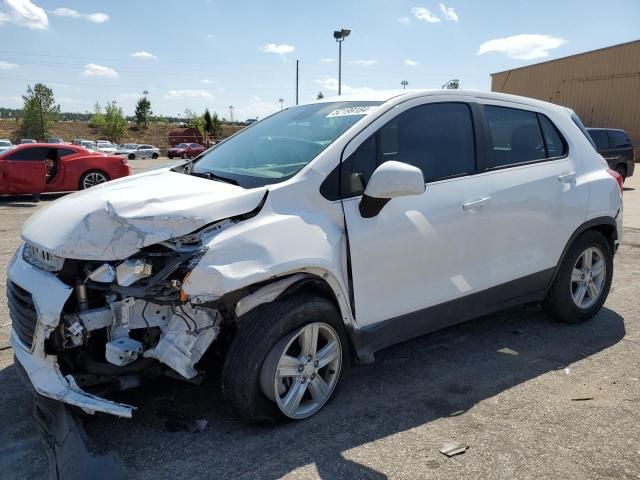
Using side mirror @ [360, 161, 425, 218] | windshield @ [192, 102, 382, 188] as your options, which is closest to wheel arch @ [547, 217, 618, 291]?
→ side mirror @ [360, 161, 425, 218]

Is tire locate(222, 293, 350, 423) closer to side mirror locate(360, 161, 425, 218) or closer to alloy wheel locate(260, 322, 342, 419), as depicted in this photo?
alloy wheel locate(260, 322, 342, 419)

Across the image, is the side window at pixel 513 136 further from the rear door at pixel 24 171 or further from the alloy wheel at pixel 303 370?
the rear door at pixel 24 171

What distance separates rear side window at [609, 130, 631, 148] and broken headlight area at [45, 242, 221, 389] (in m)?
16.2

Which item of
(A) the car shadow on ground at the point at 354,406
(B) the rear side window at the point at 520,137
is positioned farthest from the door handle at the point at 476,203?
(A) the car shadow on ground at the point at 354,406

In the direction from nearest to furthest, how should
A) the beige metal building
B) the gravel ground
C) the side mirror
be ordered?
the gravel ground → the side mirror → the beige metal building

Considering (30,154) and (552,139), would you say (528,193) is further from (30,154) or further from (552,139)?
(30,154)

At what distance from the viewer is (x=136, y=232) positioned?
2.68 m

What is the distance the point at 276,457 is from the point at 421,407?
969mm

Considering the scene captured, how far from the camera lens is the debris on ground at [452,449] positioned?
2.82m

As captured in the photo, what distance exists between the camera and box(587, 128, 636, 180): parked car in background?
15.7 metres

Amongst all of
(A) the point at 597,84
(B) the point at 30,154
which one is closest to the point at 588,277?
(B) the point at 30,154

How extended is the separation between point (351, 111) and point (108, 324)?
1.91 m

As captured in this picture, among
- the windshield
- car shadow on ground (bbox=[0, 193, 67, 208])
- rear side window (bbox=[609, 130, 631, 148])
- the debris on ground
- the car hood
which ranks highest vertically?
rear side window (bbox=[609, 130, 631, 148])

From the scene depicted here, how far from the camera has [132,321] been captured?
274 cm
